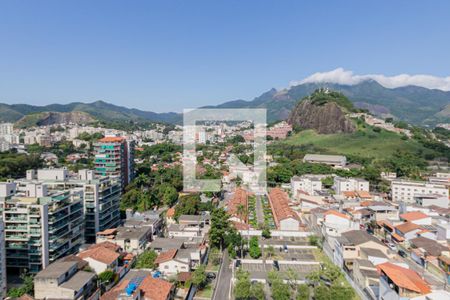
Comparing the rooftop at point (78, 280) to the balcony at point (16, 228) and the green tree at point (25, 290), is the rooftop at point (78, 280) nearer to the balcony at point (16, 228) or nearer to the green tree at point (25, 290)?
the green tree at point (25, 290)

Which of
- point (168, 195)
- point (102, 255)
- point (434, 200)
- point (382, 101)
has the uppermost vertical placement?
point (382, 101)

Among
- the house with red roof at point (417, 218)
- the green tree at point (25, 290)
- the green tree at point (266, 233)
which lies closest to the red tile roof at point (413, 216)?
the house with red roof at point (417, 218)

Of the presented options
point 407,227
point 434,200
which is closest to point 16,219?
point 407,227

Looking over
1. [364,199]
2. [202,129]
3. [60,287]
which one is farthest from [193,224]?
[202,129]

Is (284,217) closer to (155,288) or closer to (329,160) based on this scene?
(155,288)

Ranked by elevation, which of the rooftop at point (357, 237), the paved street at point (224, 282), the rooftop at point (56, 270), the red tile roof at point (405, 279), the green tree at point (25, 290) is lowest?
the paved street at point (224, 282)

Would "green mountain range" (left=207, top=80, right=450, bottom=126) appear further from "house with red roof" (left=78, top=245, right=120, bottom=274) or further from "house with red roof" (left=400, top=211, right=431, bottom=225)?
"house with red roof" (left=78, top=245, right=120, bottom=274)
